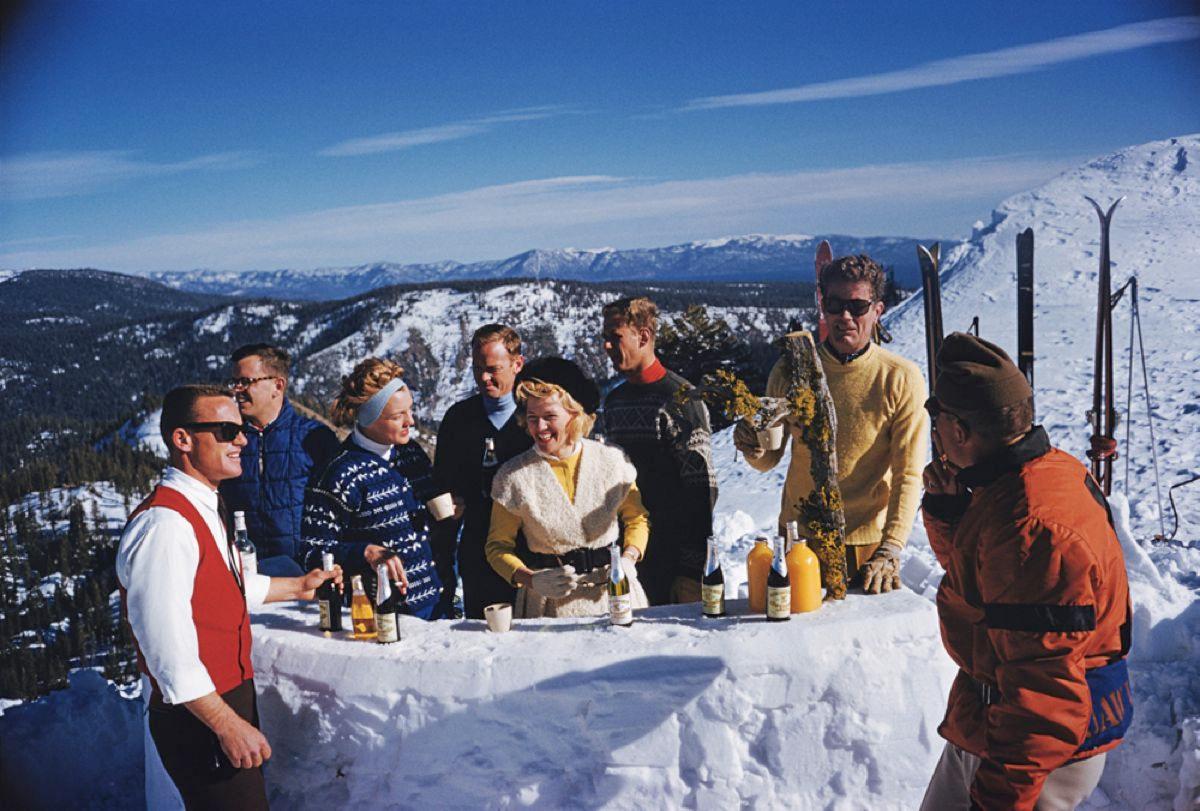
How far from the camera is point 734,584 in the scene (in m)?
6.97

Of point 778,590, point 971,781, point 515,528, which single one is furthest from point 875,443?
point 515,528

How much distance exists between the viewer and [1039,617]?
2.04 m

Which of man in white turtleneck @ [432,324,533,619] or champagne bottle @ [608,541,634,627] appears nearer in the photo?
champagne bottle @ [608,541,634,627]

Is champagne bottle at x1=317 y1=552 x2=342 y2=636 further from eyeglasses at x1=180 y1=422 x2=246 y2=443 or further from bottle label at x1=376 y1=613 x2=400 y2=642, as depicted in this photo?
eyeglasses at x1=180 y1=422 x2=246 y2=443

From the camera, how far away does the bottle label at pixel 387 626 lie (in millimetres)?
3248

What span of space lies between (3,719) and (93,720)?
1.39 ft

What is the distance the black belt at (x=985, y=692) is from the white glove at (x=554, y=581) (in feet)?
4.97

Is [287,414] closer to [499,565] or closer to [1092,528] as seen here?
[499,565]

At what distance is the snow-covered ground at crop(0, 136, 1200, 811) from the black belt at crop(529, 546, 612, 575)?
36cm

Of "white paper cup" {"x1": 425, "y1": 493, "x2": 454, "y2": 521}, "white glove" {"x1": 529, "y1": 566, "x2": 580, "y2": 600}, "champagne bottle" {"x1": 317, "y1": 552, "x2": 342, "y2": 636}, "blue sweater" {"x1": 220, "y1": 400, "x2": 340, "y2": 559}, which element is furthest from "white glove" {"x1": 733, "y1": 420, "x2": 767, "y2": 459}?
"blue sweater" {"x1": 220, "y1": 400, "x2": 340, "y2": 559}

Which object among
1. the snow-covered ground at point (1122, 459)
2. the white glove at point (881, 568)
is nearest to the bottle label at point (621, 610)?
the snow-covered ground at point (1122, 459)

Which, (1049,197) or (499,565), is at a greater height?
(1049,197)

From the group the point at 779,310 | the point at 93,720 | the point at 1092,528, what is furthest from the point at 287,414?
the point at 779,310

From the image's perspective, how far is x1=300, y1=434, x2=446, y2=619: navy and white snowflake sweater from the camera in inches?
137
